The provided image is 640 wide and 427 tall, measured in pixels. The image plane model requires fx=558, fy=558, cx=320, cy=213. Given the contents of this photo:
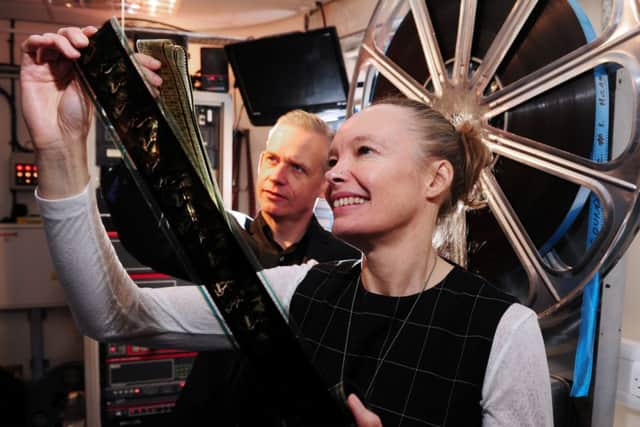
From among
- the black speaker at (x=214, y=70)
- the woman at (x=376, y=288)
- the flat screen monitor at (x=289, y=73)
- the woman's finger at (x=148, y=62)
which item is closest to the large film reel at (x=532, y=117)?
the woman at (x=376, y=288)

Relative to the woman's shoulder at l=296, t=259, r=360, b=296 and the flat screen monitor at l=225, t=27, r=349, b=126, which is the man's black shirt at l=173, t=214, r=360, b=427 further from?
the flat screen monitor at l=225, t=27, r=349, b=126

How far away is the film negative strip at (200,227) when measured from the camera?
620 mm

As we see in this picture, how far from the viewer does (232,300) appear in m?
0.63

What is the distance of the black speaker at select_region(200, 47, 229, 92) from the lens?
2.63 meters

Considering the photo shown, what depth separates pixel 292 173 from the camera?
1503mm

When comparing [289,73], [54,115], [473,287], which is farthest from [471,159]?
[289,73]

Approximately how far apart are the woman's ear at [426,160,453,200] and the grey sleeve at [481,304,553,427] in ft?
0.83

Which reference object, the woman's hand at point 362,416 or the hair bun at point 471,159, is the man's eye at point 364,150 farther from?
the woman's hand at point 362,416

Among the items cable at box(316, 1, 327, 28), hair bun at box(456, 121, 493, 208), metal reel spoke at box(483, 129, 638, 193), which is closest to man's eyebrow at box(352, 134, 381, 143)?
hair bun at box(456, 121, 493, 208)

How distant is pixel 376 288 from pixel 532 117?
48cm

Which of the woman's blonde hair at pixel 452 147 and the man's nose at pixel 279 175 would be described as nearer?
the woman's blonde hair at pixel 452 147

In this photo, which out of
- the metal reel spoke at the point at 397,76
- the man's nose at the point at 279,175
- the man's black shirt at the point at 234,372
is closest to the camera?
the man's black shirt at the point at 234,372

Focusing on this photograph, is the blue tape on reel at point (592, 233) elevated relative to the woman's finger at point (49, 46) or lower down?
lower down

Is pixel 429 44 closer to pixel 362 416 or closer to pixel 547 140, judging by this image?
pixel 547 140
